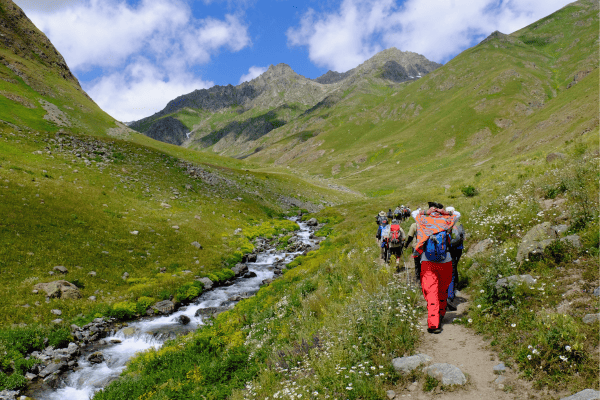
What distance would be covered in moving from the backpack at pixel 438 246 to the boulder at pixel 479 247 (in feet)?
15.1

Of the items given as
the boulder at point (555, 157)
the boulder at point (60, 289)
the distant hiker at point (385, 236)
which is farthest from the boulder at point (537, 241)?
the boulder at point (60, 289)

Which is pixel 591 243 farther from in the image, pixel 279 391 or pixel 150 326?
pixel 150 326

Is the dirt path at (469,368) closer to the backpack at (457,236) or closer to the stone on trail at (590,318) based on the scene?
the stone on trail at (590,318)

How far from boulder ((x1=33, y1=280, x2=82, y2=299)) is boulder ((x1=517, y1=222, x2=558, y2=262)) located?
20574 mm

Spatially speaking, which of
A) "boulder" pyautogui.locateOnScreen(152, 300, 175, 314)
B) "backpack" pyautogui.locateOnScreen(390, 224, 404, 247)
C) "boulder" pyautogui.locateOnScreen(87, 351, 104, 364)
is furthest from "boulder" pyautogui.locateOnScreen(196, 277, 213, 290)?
"backpack" pyautogui.locateOnScreen(390, 224, 404, 247)

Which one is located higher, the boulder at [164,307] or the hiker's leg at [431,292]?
the hiker's leg at [431,292]

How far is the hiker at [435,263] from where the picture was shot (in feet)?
24.9

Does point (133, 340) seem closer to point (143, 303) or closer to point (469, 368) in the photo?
point (143, 303)

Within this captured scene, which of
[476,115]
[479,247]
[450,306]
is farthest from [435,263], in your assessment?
[476,115]

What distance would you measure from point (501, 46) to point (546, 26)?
6582 centimetres

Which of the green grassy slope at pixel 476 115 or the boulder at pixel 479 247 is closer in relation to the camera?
the boulder at pixel 479 247

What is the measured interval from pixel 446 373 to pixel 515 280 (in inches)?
145

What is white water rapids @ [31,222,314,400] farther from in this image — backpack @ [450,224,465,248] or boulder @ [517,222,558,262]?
boulder @ [517,222,558,262]

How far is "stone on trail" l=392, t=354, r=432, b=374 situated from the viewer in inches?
243
